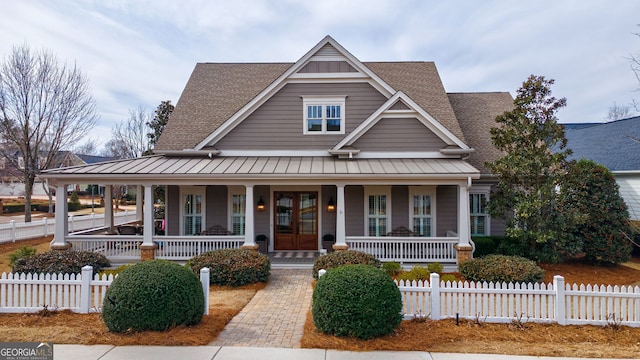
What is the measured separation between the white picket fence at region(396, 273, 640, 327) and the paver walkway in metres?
2.34

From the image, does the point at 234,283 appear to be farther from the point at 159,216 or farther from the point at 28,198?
the point at 28,198

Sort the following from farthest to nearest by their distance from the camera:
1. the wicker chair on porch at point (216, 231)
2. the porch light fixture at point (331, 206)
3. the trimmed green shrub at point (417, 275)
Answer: the porch light fixture at point (331, 206)
the wicker chair on porch at point (216, 231)
the trimmed green shrub at point (417, 275)

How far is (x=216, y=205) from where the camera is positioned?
46.7ft

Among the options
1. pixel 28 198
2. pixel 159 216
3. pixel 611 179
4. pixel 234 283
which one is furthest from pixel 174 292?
pixel 28 198

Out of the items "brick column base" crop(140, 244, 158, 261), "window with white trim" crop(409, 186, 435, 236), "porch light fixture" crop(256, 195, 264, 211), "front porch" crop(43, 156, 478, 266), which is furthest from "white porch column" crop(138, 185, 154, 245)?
"window with white trim" crop(409, 186, 435, 236)

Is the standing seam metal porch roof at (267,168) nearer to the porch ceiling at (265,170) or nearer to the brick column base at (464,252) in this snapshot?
the porch ceiling at (265,170)

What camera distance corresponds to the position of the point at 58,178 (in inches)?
459

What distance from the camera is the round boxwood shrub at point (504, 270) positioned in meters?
9.14

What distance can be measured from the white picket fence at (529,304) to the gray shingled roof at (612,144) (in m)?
12.7

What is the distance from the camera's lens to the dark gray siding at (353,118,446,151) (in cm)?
1359

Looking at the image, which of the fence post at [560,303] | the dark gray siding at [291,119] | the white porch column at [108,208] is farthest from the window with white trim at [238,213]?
the fence post at [560,303]

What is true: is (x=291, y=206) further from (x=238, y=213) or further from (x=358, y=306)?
(x=358, y=306)

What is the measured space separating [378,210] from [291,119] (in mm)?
5002

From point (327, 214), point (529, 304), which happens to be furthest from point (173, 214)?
point (529, 304)
